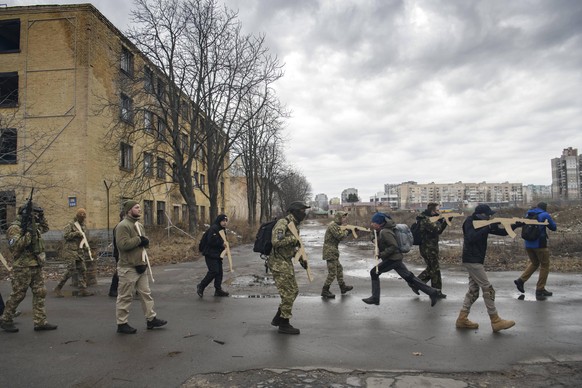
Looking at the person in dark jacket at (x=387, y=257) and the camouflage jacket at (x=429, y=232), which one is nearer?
the person in dark jacket at (x=387, y=257)

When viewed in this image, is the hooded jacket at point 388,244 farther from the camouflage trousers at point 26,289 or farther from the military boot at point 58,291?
the military boot at point 58,291

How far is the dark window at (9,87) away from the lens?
22703 mm

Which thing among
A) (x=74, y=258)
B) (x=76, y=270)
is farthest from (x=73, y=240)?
(x=76, y=270)

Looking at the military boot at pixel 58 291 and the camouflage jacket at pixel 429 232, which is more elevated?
the camouflage jacket at pixel 429 232

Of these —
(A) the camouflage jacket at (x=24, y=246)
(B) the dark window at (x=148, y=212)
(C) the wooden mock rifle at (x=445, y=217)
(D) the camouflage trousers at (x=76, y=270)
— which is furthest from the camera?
(B) the dark window at (x=148, y=212)

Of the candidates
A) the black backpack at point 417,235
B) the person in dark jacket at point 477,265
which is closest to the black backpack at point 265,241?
the person in dark jacket at point 477,265

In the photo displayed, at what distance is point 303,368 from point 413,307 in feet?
12.0

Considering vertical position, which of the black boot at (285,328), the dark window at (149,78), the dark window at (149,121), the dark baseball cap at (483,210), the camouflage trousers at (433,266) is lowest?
the black boot at (285,328)

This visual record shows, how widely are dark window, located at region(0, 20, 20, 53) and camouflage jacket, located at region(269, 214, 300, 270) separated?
24228 mm

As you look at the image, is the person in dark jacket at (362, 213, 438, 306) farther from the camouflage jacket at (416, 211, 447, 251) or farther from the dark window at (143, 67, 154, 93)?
the dark window at (143, 67, 154, 93)

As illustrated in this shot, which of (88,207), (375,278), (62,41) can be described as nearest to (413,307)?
(375,278)

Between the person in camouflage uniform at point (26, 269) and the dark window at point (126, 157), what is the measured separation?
20567 millimetres

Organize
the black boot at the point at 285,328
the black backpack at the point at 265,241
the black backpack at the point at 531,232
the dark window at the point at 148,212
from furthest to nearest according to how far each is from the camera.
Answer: the dark window at the point at 148,212, the black backpack at the point at 531,232, the black backpack at the point at 265,241, the black boot at the point at 285,328

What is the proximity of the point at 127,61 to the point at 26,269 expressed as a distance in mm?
23480
